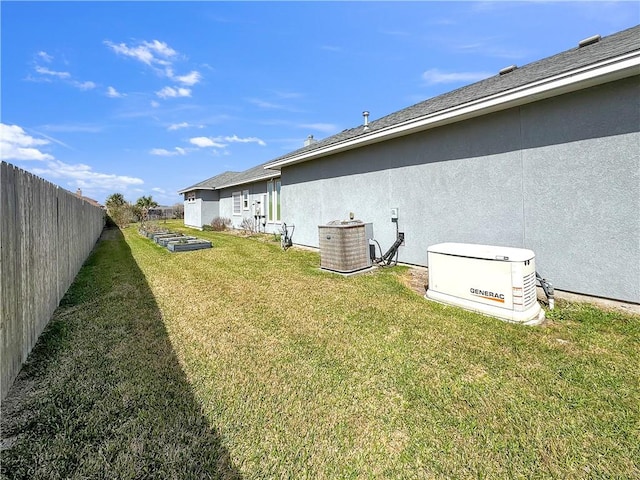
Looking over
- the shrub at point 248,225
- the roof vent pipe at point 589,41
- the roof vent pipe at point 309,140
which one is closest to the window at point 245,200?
the shrub at point 248,225

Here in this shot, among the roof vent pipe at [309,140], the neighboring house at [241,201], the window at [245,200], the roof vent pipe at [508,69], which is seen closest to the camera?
the roof vent pipe at [508,69]

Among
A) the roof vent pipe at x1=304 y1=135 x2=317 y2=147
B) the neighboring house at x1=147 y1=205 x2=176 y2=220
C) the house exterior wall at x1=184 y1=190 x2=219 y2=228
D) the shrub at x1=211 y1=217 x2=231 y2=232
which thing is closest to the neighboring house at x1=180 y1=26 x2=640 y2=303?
the roof vent pipe at x1=304 y1=135 x2=317 y2=147

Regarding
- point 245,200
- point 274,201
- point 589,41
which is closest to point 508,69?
point 589,41

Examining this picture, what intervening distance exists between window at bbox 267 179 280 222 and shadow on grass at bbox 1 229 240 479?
10.7m

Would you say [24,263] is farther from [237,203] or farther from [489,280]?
[237,203]

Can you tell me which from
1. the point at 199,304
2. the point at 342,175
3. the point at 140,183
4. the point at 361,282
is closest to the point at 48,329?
the point at 199,304

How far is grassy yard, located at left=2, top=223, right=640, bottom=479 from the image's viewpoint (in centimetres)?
182

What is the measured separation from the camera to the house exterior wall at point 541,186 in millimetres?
4148

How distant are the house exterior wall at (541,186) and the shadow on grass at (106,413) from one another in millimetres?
5379

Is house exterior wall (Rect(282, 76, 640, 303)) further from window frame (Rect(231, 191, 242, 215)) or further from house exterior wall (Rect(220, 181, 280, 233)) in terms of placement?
window frame (Rect(231, 191, 242, 215))

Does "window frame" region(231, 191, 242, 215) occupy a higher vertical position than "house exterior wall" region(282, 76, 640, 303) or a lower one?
higher

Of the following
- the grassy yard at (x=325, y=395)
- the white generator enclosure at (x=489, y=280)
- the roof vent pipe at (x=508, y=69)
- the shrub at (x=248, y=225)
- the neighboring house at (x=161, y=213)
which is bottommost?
the grassy yard at (x=325, y=395)

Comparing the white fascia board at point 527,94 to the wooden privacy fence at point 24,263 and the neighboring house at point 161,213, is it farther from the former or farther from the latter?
the neighboring house at point 161,213

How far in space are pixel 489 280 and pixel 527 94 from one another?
3.01 metres
